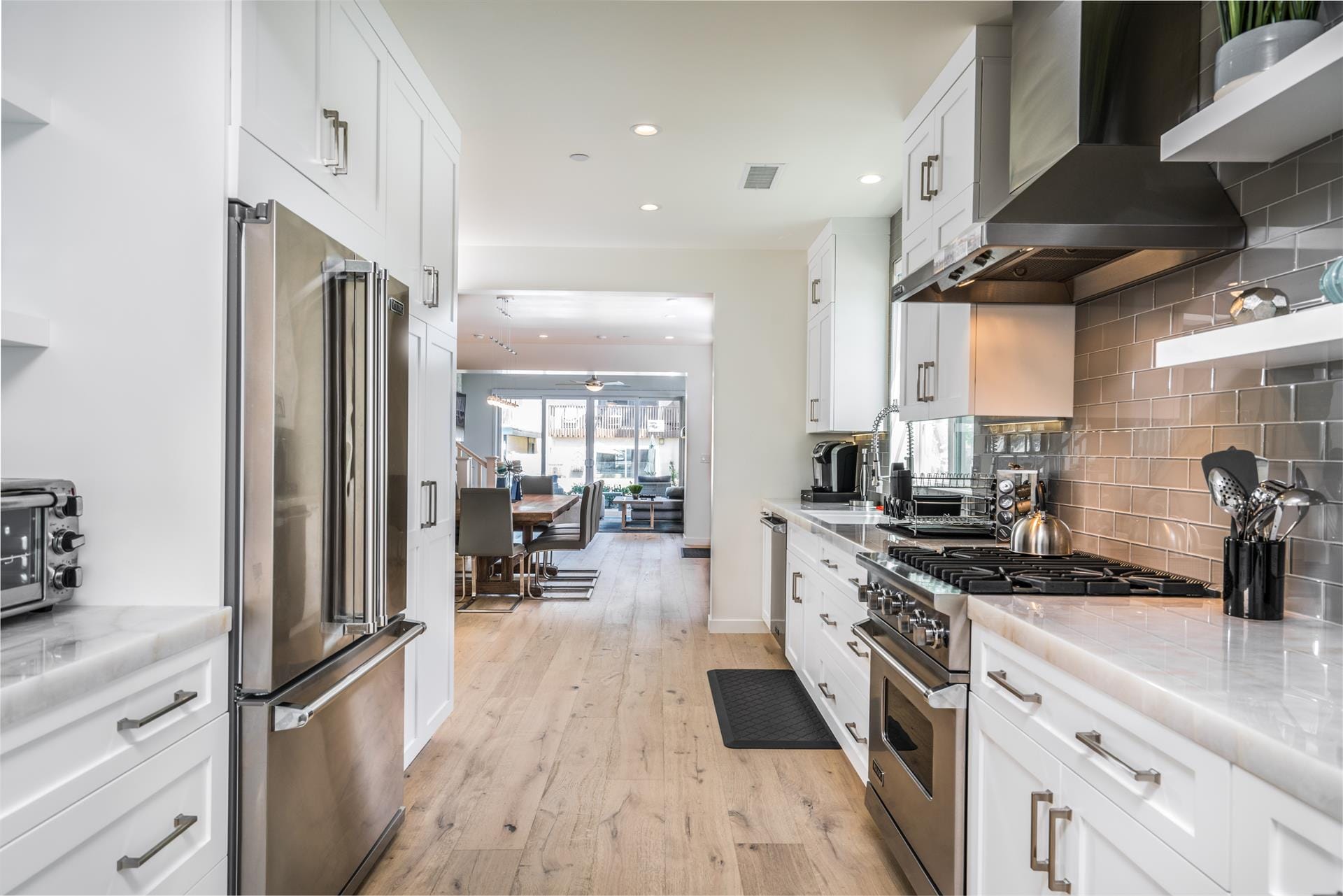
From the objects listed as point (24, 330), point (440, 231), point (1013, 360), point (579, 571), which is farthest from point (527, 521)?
point (24, 330)

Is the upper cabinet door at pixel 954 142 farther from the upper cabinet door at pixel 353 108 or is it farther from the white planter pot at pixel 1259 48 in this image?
the upper cabinet door at pixel 353 108

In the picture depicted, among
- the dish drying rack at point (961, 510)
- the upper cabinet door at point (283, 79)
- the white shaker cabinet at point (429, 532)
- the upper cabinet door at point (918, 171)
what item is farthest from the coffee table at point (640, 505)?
the upper cabinet door at point (283, 79)

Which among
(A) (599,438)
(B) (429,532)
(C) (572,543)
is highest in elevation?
(A) (599,438)

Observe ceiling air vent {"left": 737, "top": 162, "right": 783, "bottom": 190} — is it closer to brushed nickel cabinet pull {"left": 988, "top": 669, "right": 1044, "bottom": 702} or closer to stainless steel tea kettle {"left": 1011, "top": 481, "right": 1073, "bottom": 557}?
stainless steel tea kettle {"left": 1011, "top": 481, "right": 1073, "bottom": 557}

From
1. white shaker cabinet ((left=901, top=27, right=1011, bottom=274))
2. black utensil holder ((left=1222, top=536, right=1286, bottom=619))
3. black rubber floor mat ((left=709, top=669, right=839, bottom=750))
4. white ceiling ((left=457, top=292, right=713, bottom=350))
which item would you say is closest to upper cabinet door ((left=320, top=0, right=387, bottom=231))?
white shaker cabinet ((left=901, top=27, right=1011, bottom=274))

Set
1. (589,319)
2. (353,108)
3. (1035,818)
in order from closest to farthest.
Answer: (1035,818), (353,108), (589,319)

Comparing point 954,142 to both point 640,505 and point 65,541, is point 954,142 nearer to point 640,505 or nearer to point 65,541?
point 65,541

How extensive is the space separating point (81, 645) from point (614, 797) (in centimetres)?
183

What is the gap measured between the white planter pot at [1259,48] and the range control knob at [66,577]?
234cm

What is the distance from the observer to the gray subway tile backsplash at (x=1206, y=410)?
146cm

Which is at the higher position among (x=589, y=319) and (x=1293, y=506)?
(x=589, y=319)

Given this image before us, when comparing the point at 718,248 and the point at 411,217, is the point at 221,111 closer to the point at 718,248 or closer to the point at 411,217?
the point at 411,217

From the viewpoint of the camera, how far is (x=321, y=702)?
1629mm

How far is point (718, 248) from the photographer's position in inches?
201
